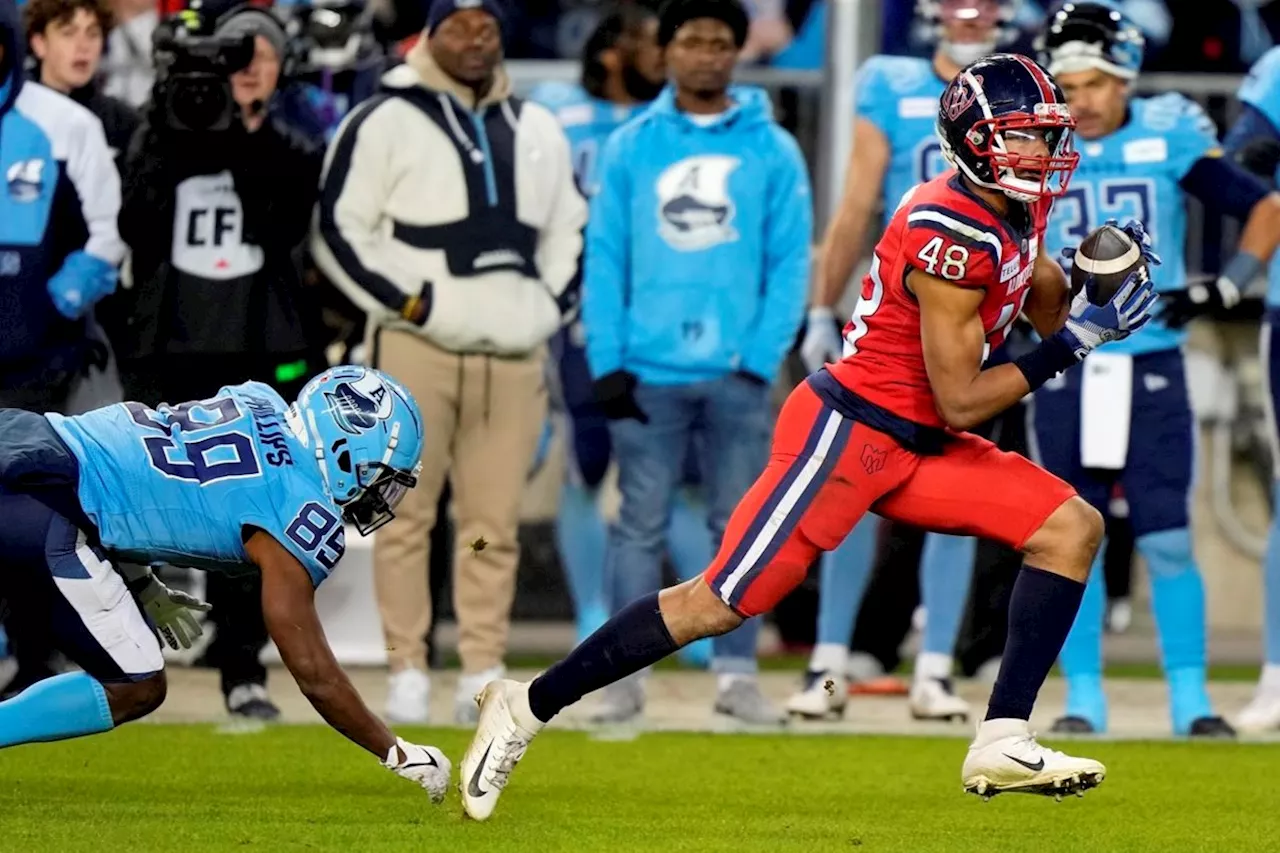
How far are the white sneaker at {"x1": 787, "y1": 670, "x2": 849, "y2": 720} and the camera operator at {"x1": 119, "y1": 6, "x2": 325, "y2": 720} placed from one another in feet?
5.39

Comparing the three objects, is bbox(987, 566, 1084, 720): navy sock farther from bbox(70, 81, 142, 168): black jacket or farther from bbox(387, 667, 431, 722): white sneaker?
bbox(70, 81, 142, 168): black jacket

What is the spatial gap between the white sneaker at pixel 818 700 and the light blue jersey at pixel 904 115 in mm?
1536

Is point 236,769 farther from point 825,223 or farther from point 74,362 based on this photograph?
point 825,223

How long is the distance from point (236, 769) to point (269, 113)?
2445 mm

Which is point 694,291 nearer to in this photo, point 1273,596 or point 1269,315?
point 1269,315

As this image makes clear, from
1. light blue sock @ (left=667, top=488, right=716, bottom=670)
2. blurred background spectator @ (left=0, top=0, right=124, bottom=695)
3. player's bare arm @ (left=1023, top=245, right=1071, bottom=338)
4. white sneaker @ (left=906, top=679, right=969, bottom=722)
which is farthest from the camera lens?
light blue sock @ (left=667, top=488, right=716, bottom=670)

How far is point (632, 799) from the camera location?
6480 mm

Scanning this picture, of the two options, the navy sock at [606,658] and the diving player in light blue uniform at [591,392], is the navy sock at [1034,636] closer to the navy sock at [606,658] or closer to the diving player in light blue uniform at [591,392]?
the navy sock at [606,658]

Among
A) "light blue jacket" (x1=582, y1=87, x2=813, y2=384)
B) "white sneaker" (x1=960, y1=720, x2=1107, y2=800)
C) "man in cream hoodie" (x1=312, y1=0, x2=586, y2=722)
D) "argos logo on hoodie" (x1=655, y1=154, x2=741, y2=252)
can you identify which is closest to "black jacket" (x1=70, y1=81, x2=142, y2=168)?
"man in cream hoodie" (x1=312, y1=0, x2=586, y2=722)

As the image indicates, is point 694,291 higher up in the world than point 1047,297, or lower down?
lower down

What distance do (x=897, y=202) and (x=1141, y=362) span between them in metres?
0.97

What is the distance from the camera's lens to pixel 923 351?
20.1 feet

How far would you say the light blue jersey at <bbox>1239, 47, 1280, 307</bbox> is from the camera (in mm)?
8531

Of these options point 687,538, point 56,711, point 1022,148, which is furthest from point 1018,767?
point 687,538
